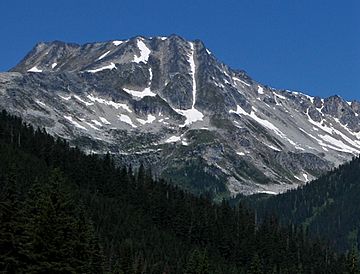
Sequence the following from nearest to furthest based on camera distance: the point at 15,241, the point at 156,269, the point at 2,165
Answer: the point at 15,241 → the point at 156,269 → the point at 2,165

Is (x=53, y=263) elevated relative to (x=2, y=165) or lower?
lower

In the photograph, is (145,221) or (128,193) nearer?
(145,221)

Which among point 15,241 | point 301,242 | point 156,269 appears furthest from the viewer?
point 301,242

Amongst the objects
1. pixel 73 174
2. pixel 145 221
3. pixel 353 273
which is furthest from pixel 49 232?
pixel 73 174

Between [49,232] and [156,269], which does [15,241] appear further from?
[156,269]

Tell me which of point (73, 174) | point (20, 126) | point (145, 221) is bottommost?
point (145, 221)

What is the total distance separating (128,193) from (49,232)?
137345 mm

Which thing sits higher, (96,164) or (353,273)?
(96,164)

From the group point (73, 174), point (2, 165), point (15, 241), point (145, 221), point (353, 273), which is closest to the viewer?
point (15, 241)

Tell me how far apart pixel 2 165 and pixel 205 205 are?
2483 inches

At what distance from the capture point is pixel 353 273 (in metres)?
81.2

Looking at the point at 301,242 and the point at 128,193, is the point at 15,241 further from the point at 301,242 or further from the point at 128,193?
the point at 301,242

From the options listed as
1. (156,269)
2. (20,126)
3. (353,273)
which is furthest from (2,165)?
(353,273)

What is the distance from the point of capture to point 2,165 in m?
140
